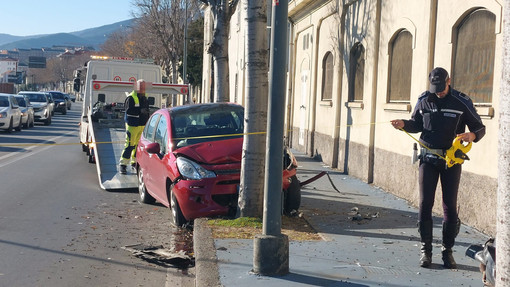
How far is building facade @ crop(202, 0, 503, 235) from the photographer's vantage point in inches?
333

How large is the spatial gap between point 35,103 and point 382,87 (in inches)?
1069

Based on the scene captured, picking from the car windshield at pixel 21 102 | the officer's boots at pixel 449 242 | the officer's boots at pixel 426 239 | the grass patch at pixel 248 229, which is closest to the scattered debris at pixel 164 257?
the grass patch at pixel 248 229

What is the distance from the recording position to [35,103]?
35.8 meters

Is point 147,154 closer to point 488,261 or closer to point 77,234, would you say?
point 77,234

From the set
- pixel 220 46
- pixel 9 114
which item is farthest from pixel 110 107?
pixel 9 114

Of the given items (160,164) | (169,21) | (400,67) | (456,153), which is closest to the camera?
(456,153)

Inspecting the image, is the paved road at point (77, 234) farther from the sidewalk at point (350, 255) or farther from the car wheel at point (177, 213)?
the sidewalk at point (350, 255)

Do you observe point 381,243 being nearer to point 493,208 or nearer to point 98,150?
point 493,208

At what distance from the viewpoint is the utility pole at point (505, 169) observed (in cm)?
343

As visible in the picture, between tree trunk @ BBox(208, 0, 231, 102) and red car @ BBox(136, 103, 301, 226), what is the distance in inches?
197

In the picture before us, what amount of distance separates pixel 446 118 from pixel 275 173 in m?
1.70

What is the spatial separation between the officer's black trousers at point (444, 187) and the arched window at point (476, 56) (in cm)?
257

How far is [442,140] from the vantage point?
6.25 m

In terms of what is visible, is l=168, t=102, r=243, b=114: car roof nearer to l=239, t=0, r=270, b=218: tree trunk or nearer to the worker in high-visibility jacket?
l=239, t=0, r=270, b=218: tree trunk
